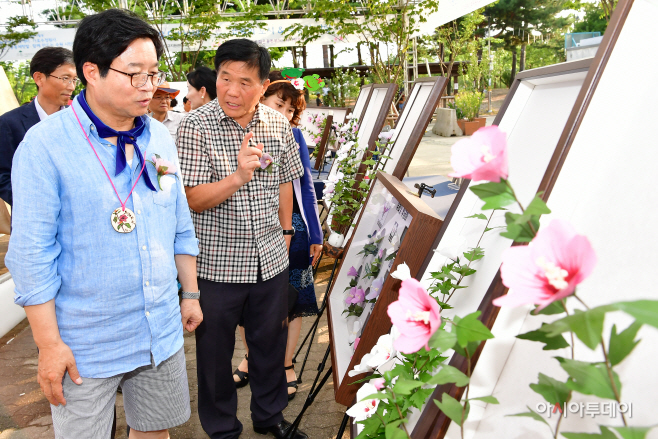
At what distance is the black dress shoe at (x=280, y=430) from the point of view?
2.44m

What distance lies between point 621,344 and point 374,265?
117 centimetres

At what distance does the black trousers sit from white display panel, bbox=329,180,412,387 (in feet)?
1.18

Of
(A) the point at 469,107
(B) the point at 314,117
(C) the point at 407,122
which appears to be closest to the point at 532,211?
(C) the point at 407,122

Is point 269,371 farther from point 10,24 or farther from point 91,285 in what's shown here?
point 10,24

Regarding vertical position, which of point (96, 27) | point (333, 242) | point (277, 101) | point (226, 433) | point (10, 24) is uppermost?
point (10, 24)

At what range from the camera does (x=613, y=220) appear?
29.7 inches

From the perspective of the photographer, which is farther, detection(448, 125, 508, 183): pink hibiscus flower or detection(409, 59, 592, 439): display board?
detection(409, 59, 592, 439): display board

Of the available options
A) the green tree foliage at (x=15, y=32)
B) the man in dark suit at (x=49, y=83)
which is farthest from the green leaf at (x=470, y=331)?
the green tree foliage at (x=15, y=32)

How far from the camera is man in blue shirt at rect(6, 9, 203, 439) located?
137 cm

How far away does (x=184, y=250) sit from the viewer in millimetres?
1769

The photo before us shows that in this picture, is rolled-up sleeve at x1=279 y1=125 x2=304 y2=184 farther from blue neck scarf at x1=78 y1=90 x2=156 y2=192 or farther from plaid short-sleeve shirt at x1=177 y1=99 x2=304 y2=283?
blue neck scarf at x1=78 y1=90 x2=156 y2=192

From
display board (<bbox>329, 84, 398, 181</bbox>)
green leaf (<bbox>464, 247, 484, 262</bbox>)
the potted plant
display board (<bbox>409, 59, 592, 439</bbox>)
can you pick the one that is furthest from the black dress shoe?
the potted plant

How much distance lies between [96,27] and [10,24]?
14394 mm

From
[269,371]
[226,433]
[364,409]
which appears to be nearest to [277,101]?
[269,371]
